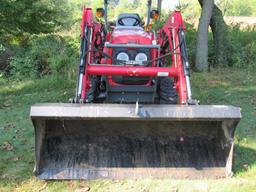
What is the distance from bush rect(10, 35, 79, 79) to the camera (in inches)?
396

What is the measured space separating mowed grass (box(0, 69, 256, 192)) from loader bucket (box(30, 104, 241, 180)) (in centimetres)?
11

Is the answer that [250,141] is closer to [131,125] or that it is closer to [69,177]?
[131,125]

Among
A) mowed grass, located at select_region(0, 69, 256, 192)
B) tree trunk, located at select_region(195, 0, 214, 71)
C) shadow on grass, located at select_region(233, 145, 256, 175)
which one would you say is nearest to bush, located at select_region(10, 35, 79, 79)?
mowed grass, located at select_region(0, 69, 256, 192)

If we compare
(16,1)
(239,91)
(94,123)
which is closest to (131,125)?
(94,123)

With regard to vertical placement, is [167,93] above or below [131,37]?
below

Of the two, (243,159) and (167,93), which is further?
(167,93)

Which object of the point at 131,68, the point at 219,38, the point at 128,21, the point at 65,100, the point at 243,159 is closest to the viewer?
the point at 243,159

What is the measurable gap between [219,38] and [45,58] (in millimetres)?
4411

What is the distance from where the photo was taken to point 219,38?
10859mm

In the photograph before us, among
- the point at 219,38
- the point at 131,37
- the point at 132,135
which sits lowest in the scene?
the point at 219,38

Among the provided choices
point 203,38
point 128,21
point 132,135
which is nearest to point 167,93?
point 128,21

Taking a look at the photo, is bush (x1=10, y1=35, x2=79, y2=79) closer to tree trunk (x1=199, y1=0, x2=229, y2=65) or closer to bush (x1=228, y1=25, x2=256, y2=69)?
tree trunk (x1=199, y1=0, x2=229, y2=65)

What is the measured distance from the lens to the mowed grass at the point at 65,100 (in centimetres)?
421

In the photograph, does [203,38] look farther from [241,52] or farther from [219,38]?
[241,52]
